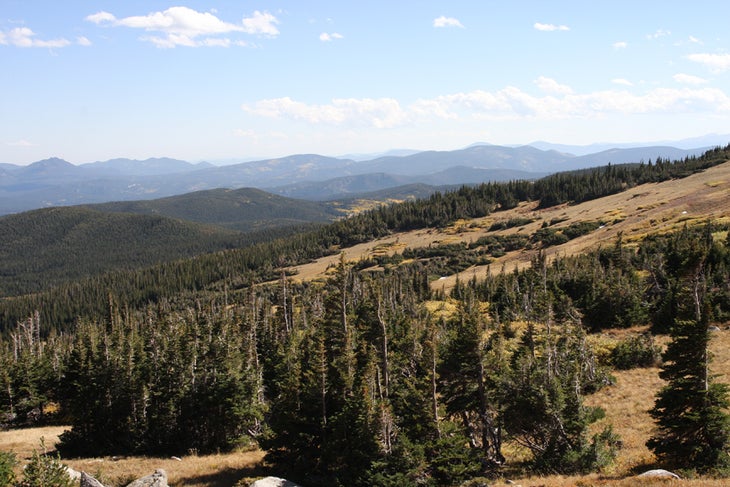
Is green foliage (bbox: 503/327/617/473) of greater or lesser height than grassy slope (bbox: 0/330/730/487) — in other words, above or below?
above

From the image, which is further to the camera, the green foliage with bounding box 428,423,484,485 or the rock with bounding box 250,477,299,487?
the rock with bounding box 250,477,299,487

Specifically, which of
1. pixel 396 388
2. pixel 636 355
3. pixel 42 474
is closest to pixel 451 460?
pixel 396 388

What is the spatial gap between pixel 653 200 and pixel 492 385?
151 metres

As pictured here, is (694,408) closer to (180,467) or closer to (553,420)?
(553,420)

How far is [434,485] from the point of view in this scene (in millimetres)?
24812

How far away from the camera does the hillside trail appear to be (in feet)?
389

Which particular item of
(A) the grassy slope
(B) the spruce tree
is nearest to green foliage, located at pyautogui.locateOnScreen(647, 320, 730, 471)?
(B) the spruce tree

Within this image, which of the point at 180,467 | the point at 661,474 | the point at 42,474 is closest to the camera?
the point at 42,474

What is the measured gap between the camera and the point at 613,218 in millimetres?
143875

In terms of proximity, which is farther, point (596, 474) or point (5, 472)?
point (596, 474)

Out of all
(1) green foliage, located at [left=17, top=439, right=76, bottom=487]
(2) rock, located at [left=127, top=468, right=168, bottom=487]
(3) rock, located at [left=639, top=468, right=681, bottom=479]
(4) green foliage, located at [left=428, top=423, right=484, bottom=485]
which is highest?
(1) green foliage, located at [left=17, top=439, right=76, bottom=487]

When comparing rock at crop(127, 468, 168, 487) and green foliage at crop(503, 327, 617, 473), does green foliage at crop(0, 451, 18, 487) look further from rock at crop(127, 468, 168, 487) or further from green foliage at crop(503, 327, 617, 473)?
green foliage at crop(503, 327, 617, 473)

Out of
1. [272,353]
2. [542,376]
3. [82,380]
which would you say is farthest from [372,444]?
[82,380]

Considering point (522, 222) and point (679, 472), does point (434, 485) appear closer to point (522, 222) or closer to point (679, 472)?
point (679, 472)
